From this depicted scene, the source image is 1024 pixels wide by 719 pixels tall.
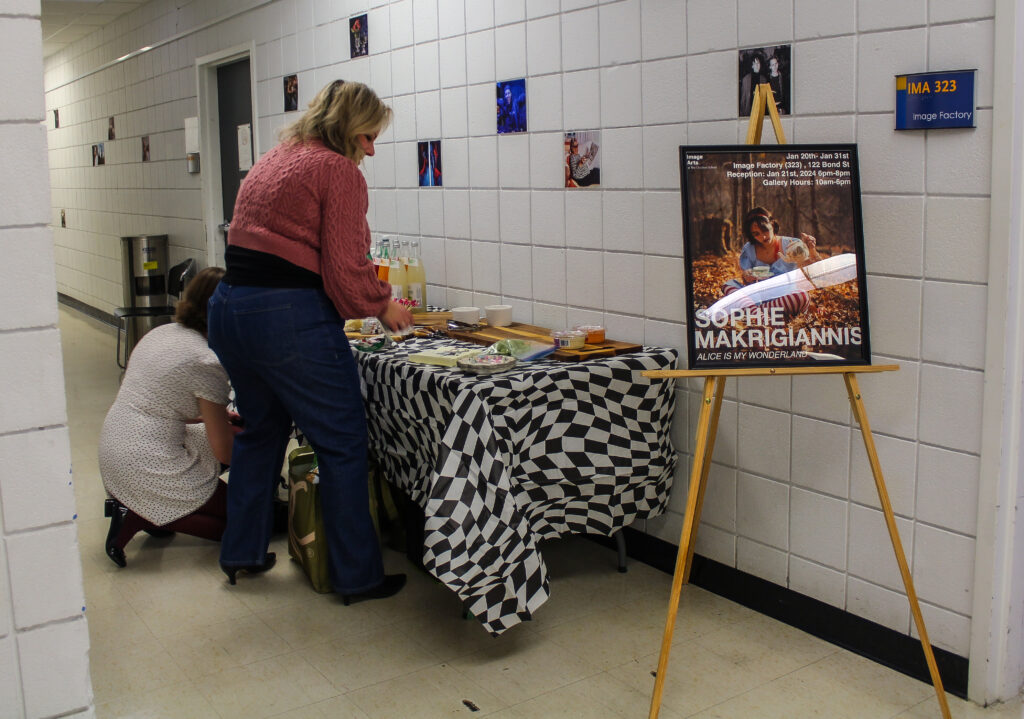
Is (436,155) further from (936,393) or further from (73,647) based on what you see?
(73,647)

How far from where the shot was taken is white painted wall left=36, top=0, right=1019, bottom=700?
7.18 feet

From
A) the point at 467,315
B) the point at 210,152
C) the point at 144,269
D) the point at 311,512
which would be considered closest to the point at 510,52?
the point at 467,315

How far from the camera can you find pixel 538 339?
304 cm

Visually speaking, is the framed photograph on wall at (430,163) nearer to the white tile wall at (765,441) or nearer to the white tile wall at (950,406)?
the white tile wall at (765,441)

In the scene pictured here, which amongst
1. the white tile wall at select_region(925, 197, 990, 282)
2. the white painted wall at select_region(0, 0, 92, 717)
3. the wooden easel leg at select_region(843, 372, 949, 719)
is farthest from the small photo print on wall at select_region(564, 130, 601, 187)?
the white painted wall at select_region(0, 0, 92, 717)

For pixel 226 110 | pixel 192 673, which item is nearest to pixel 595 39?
pixel 192 673

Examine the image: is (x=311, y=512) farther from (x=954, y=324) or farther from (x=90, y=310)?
(x=90, y=310)

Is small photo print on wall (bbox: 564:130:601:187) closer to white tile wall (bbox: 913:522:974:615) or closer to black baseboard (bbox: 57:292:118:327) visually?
white tile wall (bbox: 913:522:974:615)

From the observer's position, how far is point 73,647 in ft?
6.12

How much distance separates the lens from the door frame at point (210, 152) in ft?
18.7

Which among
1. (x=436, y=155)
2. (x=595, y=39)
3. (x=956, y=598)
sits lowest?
(x=956, y=598)

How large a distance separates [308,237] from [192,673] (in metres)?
1.12

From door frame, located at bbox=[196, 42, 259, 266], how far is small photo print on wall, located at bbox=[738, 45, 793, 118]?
3612mm

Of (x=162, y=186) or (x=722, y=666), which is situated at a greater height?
(x=162, y=186)
